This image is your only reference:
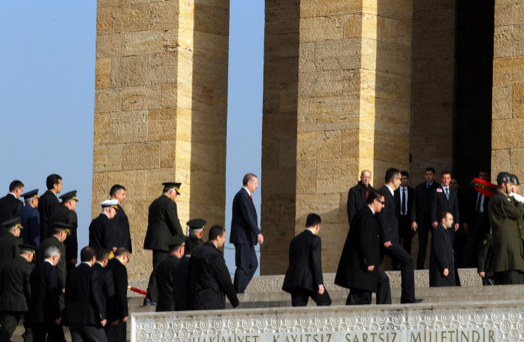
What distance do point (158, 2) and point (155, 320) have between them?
30.6 feet

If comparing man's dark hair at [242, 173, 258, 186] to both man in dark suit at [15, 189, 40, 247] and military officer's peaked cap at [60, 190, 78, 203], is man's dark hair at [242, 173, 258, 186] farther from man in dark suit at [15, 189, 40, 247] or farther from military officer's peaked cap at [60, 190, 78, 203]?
man in dark suit at [15, 189, 40, 247]

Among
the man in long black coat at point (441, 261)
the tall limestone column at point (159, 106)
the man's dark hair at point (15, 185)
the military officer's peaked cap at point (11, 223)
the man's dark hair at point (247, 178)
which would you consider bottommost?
the man in long black coat at point (441, 261)

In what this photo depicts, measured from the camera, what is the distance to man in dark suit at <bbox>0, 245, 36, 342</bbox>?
16641mm

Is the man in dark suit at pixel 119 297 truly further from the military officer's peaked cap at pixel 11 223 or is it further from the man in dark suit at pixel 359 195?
the man in dark suit at pixel 359 195

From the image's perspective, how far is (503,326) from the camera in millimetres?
13062

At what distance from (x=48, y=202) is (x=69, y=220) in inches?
43.0

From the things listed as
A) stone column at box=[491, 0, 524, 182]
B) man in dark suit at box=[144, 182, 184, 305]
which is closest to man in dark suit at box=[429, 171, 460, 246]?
stone column at box=[491, 0, 524, 182]

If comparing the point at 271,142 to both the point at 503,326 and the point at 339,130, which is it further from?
the point at 503,326

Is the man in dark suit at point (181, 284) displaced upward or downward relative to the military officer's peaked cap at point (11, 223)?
downward

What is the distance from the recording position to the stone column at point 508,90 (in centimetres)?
1917

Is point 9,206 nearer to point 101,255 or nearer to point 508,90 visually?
point 101,255

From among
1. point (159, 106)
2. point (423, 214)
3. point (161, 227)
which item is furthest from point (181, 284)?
point (159, 106)

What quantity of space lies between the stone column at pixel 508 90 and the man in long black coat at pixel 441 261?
8.16 ft

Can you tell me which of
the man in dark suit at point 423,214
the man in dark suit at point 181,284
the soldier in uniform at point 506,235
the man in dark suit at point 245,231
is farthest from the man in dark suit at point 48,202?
the soldier in uniform at point 506,235
